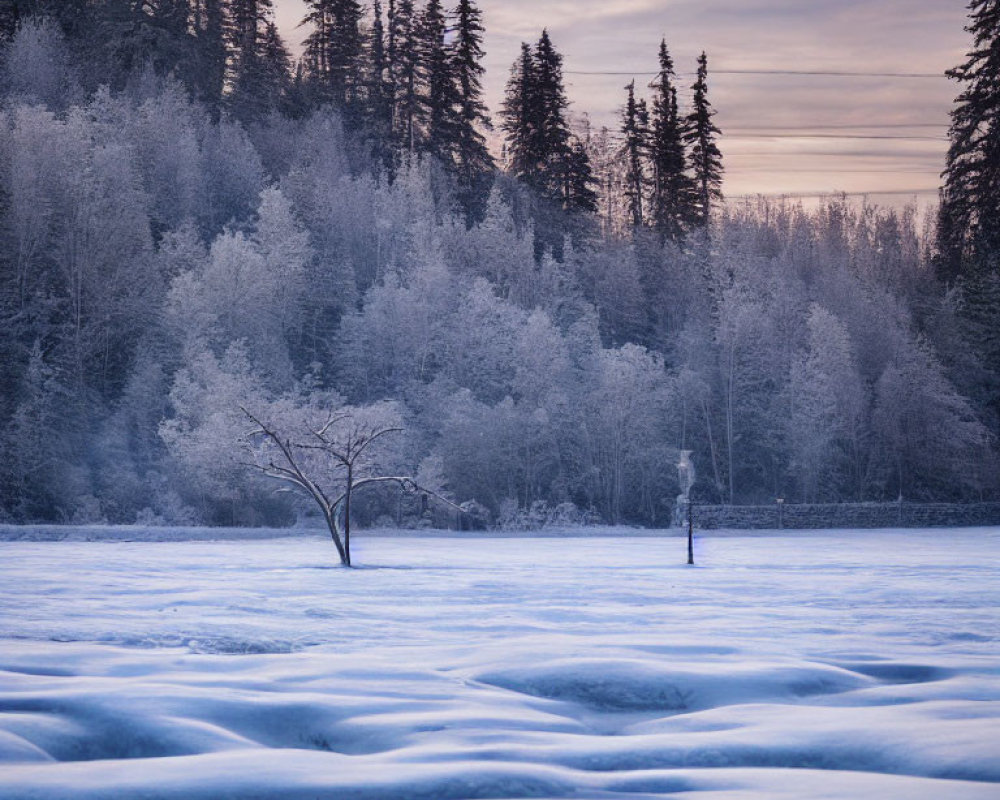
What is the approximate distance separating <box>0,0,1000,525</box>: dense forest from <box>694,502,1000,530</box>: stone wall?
28.2ft

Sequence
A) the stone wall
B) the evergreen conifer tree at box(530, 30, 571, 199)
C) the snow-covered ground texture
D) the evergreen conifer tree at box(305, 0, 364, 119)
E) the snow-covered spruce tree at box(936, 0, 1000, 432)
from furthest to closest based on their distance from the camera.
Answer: the evergreen conifer tree at box(305, 0, 364, 119)
the evergreen conifer tree at box(530, 30, 571, 199)
the snow-covered spruce tree at box(936, 0, 1000, 432)
the stone wall
the snow-covered ground texture

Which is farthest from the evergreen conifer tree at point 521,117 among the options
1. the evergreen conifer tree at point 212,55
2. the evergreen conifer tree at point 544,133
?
the evergreen conifer tree at point 212,55

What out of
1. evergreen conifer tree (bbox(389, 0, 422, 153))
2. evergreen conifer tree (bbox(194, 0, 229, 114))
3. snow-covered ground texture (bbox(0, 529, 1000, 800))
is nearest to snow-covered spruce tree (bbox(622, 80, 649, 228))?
evergreen conifer tree (bbox(389, 0, 422, 153))

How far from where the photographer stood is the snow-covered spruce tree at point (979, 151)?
6631cm

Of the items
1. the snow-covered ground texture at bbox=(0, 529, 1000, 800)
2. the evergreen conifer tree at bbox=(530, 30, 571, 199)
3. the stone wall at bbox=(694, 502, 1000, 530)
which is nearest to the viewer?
the snow-covered ground texture at bbox=(0, 529, 1000, 800)

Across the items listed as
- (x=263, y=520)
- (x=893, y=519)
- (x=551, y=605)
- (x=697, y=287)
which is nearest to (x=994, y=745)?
(x=551, y=605)

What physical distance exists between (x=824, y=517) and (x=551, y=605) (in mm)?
36106

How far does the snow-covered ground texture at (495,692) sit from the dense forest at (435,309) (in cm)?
3204

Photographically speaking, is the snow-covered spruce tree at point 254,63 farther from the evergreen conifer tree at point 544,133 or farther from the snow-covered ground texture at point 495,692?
the snow-covered ground texture at point 495,692

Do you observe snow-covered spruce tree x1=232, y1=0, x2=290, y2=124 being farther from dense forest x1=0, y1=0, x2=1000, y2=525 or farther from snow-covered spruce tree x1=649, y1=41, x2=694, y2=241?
snow-covered spruce tree x1=649, y1=41, x2=694, y2=241

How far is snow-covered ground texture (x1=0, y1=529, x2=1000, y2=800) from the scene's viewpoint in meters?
5.52

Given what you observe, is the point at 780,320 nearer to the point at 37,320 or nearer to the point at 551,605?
the point at 37,320

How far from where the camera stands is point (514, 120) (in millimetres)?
83938

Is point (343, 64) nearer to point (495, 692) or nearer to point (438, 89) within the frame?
point (438, 89)
